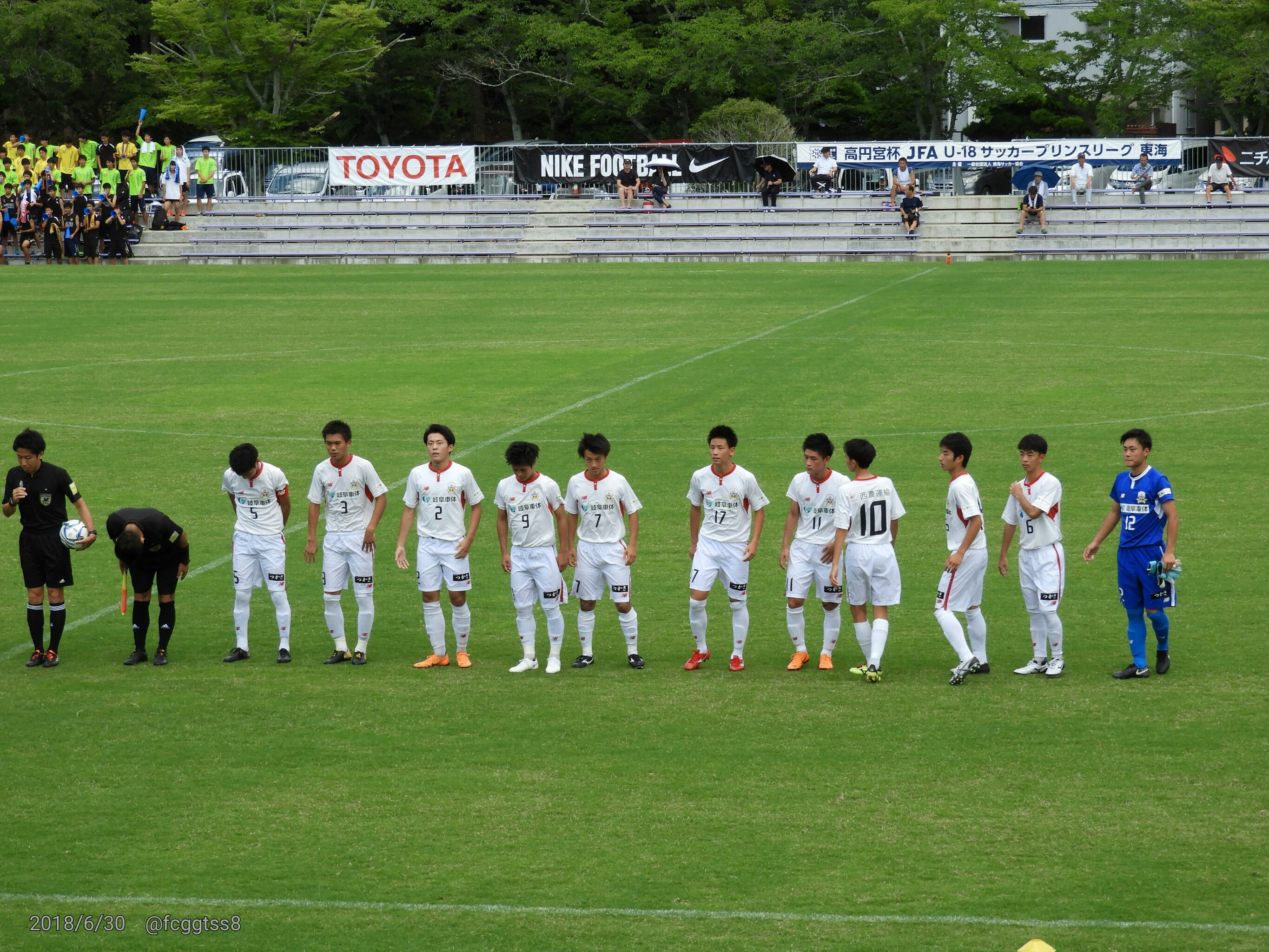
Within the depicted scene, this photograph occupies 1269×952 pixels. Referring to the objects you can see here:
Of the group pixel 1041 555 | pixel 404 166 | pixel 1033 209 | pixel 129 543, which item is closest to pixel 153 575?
pixel 129 543

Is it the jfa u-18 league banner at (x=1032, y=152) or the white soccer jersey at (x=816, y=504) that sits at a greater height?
the jfa u-18 league banner at (x=1032, y=152)

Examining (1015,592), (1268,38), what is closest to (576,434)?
(1015,592)

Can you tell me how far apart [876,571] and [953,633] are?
0.73 meters

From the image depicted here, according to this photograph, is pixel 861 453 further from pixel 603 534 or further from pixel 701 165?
pixel 701 165

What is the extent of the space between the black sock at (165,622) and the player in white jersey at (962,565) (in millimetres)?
6062

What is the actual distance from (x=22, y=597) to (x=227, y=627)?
7.55 feet

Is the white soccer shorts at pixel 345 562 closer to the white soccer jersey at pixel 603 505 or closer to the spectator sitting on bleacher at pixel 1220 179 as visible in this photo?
the white soccer jersey at pixel 603 505

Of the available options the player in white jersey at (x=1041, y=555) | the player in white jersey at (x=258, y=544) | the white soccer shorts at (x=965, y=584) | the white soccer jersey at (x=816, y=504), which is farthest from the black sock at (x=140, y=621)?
the player in white jersey at (x=1041, y=555)

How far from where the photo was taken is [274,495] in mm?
11648

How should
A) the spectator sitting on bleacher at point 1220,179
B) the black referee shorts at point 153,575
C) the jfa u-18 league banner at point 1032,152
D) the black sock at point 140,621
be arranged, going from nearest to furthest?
1. the black referee shorts at point 153,575
2. the black sock at point 140,621
3. the spectator sitting on bleacher at point 1220,179
4. the jfa u-18 league banner at point 1032,152

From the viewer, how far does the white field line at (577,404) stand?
1304cm

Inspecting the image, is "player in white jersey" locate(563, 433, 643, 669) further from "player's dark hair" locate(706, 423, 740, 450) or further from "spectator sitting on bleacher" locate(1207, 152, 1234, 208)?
"spectator sitting on bleacher" locate(1207, 152, 1234, 208)

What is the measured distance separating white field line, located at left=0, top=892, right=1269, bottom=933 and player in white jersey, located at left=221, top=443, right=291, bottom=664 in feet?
14.0

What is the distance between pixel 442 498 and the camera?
11.4 metres
